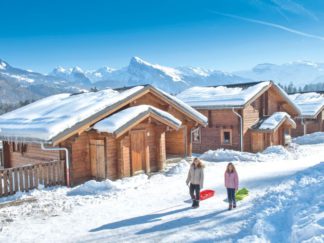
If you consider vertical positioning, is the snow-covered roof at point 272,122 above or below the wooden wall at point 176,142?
above

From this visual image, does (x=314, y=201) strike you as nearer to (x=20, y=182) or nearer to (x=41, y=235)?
(x=41, y=235)

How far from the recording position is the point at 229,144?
26.8 m

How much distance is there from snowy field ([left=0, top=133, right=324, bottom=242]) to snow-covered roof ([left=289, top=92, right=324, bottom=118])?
21634 millimetres

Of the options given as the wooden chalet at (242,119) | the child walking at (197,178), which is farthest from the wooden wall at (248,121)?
the child walking at (197,178)

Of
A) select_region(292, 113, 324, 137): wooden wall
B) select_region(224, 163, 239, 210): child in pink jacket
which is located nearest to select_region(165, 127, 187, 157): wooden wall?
select_region(224, 163, 239, 210): child in pink jacket

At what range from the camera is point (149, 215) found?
1034cm

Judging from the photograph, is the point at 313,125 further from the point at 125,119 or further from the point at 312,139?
the point at 125,119

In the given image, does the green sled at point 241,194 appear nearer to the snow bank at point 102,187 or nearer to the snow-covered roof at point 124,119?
the snow bank at point 102,187

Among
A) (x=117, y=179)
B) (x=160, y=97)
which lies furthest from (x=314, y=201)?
(x=160, y=97)

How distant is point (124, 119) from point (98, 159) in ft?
7.64

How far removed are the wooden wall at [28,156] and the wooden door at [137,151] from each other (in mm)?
3527

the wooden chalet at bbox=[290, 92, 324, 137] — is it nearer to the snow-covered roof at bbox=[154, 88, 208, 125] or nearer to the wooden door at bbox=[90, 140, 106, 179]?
the snow-covered roof at bbox=[154, 88, 208, 125]

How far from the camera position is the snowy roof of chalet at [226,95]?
25.4 meters

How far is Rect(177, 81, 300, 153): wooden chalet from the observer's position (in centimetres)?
2580
